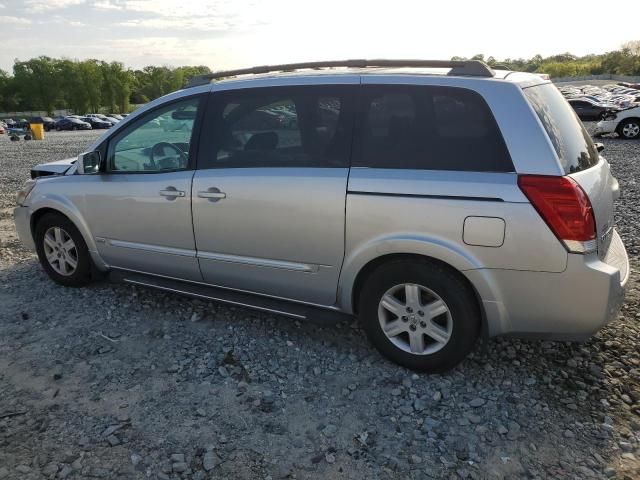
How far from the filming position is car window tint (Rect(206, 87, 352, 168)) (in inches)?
132

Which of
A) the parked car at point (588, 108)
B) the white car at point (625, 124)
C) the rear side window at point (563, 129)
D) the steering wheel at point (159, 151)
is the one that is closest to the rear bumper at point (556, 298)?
the rear side window at point (563, 129)

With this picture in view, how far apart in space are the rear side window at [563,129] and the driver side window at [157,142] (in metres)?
2.40

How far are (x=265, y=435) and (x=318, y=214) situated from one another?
4.47 ft

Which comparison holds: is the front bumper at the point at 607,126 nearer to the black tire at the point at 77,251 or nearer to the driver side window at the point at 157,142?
the driver side window at the point at 157,142

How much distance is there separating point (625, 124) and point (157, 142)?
1817 cm

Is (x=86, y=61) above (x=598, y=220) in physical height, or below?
above

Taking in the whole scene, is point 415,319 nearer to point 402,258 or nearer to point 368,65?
point 402,258

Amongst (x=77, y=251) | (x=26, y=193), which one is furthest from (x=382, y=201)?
(x=26, y=193)

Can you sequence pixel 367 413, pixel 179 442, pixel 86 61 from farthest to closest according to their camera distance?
pixel 86 61 → pixel 367 413 → pixel 179 442

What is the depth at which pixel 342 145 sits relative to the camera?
3311 millimetres

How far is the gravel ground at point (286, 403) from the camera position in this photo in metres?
2.57

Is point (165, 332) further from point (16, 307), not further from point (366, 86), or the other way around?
point (366, 86)

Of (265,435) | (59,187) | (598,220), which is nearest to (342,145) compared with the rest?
(598,220)

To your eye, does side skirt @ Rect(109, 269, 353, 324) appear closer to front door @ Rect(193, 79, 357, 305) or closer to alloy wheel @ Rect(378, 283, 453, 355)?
front door @ Rect(193, 79, 357, 305)
